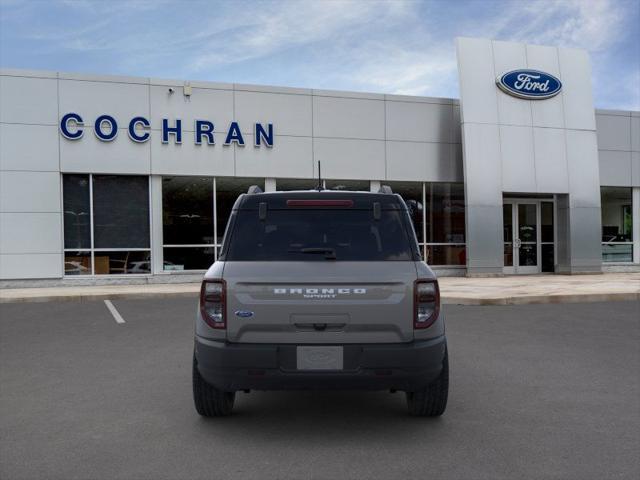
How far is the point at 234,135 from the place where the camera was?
18.3m

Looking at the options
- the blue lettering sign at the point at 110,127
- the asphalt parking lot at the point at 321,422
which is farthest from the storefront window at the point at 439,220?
the asphalt parking lot at the point at 321,422

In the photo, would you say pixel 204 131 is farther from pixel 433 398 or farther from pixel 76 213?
pixel 433 398

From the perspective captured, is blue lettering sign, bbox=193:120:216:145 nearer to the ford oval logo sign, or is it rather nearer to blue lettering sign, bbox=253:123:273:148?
blue lettering sign, bbox=253:123:273:148

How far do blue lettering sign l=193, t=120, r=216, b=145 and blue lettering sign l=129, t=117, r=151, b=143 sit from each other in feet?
4.69

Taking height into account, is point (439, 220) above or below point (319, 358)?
above

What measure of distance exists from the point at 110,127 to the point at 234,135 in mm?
3630

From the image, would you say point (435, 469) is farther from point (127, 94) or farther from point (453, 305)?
point (127, 94)

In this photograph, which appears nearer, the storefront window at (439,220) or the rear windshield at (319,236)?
the rear windshield at (319,236)

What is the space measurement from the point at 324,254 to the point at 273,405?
1727mm

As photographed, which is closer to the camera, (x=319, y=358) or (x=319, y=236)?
(x=319, y=358)

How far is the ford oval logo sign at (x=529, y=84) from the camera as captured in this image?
1990 cm

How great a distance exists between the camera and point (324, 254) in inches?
171

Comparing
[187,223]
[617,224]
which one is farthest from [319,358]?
[617,224]

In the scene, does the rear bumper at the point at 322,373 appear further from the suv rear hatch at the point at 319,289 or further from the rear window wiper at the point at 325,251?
the rear window wiper at the point at 325,251
